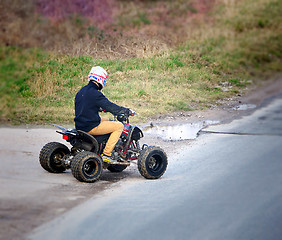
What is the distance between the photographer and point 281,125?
13.4 metres

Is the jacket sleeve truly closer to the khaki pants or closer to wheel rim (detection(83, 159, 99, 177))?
the khaki pants

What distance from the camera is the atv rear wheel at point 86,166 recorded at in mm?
7598

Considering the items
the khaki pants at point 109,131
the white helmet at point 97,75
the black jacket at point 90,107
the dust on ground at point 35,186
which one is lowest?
the dust on ground at point 35,186

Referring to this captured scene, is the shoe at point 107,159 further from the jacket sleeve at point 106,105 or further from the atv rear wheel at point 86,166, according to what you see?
the jacket sleeve at point 106,105

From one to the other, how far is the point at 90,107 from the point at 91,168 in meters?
1.08

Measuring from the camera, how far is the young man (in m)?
7.86

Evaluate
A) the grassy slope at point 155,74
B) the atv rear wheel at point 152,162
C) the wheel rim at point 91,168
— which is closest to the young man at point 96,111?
the wheel rim at point 91,168

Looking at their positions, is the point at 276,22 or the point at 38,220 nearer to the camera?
the point at 38,220

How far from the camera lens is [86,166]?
7.86 meters

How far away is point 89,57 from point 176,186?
13.9 meters

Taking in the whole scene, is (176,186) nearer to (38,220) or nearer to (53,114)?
(38,220)

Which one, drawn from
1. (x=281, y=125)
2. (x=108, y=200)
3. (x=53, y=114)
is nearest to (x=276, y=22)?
(x=281, y=125)

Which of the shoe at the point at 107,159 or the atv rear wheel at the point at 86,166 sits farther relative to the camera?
the shoe at the point at 107,159

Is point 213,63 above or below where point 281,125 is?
above
